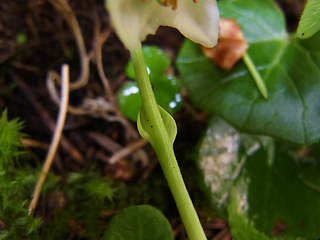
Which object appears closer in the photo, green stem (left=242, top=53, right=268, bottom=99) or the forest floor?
green stem (left=242, top=53, right=268, bottom=99)

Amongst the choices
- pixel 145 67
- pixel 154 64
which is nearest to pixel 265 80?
pixel 154 64

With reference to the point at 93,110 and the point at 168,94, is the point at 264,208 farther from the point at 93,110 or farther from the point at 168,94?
the point at 93,110

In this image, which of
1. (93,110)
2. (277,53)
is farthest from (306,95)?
(93,110)

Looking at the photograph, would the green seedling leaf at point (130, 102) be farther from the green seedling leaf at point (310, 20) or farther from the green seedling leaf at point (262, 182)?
the green seedling leaf at point (310, 20)

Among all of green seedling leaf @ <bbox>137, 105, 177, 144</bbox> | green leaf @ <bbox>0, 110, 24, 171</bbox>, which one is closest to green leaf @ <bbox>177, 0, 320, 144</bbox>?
green seedling leaf @ <bbox>137, 105, 177, 144</bbox>

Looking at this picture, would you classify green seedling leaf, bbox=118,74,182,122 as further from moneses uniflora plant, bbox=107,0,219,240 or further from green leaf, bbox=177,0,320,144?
moneses uniflora plant, bbox=107,0,219,240

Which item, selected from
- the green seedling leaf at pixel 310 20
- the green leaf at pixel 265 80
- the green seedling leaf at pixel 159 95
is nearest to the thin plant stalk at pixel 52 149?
the green seedling leaf at pixel 159 95

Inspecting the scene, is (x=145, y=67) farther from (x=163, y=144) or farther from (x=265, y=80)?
(x=265, y=80)
